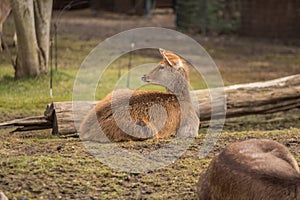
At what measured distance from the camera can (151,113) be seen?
5.75m

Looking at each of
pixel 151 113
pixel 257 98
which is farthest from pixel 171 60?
pixel 257 98

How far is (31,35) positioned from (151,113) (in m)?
4.20

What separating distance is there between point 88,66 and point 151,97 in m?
6.21

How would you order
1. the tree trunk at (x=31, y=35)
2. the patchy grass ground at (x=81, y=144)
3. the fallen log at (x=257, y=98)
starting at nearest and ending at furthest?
the patchy grass ground at (x=81, y=144) → the fallen log at (x=257, y=98) → the tree trunk at (x=31, y=35)

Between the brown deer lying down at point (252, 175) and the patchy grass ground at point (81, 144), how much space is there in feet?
1.39

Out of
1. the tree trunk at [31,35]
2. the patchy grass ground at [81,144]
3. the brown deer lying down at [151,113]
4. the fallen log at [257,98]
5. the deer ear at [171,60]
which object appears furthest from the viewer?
the tree trunk at [31,35]

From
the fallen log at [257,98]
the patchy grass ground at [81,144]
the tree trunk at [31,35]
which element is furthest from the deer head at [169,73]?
the tree trunk at [31,35]

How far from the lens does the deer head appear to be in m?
6.17

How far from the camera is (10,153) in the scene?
202 inches

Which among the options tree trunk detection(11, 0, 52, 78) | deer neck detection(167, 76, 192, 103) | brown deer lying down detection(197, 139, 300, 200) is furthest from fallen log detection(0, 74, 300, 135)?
brown deer lying down detection(197, 139, 300, 200)

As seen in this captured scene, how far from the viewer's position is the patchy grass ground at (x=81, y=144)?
444 cm

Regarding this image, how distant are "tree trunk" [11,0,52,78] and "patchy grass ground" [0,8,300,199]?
0.23 metres

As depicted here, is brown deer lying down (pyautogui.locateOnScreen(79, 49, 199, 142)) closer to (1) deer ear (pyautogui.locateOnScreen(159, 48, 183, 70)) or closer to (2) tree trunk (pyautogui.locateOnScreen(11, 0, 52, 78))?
(1) deer ear (pyautogui.locateOnScreen(159, 48, 183, 70))

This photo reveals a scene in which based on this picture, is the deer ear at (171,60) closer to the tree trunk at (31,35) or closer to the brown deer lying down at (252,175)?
the brown deer lying down at (252,175)
